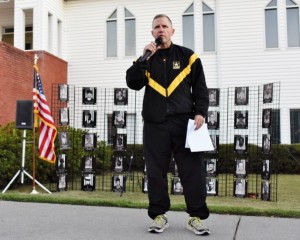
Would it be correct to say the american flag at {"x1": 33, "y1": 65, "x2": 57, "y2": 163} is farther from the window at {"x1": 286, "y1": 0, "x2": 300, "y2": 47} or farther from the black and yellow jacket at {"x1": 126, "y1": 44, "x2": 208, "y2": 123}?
the window at {"x1": 286, "y1": 0, "x2": 300, "y2": 47}

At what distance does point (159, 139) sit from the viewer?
445 cm

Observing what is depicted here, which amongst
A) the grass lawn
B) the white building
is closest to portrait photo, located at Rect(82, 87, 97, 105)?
the grass lawn

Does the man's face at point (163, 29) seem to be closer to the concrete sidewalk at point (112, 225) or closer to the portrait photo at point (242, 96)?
the concrete sidewalk at point (112, 225)

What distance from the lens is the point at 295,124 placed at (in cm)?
1642

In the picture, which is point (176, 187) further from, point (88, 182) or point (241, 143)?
point (88, 182)

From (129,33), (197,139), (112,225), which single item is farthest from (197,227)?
(129,33)

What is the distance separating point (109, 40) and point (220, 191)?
10.8 meters

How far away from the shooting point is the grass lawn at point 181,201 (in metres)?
5.68

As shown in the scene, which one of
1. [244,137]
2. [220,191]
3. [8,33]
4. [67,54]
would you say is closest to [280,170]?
[220,191]

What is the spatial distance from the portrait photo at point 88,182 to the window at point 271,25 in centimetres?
1050

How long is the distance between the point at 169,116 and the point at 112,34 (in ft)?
46.8

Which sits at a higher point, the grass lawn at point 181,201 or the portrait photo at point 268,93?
the portrait photo at point 268,93

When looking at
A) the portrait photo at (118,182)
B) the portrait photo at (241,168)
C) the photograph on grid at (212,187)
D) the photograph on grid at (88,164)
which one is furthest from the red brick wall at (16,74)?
the portrait photo at (241,168)

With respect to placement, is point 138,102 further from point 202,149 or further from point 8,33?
point 202,149
